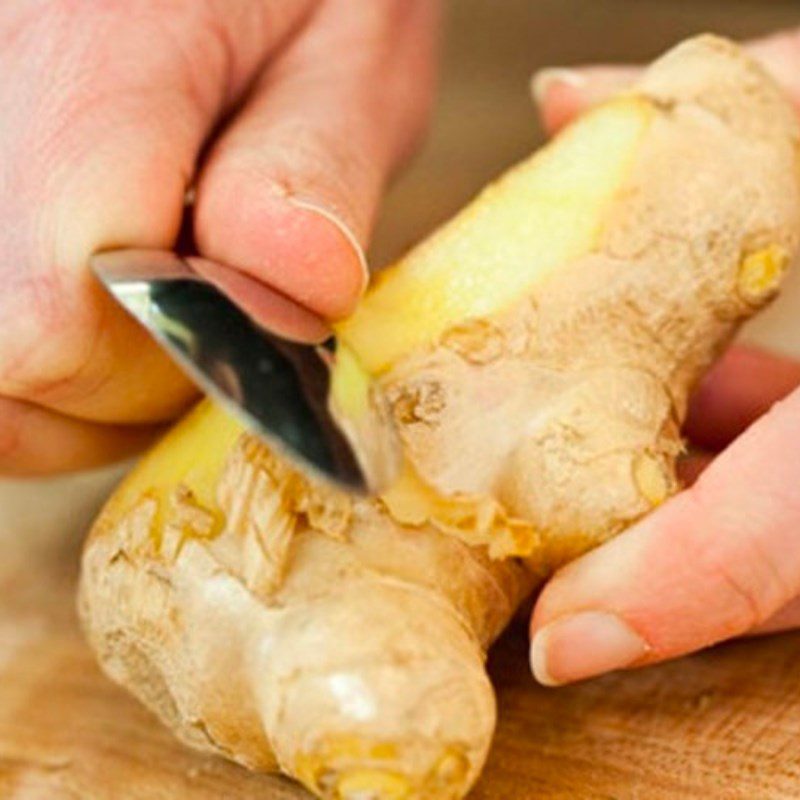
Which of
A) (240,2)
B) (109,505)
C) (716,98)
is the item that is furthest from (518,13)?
(109,505)

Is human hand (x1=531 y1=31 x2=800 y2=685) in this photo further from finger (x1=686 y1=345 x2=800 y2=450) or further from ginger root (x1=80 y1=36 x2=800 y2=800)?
finger (x1=686 y1=345 x2=800 y2=450)

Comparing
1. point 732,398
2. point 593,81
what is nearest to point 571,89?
point 593,81

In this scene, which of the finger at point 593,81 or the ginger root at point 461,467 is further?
the finger at point 593,81

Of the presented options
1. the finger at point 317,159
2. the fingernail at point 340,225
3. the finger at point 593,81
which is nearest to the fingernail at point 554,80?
the finger at point 593,81

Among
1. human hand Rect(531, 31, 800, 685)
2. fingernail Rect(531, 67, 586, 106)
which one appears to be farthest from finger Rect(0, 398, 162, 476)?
fingernail Rect(531, 67, 586, 106)

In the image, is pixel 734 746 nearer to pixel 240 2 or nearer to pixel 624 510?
pixel 624 510

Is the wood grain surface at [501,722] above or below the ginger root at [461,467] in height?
below

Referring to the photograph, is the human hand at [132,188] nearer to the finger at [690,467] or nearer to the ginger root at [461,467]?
the ginger root at [461,467]
